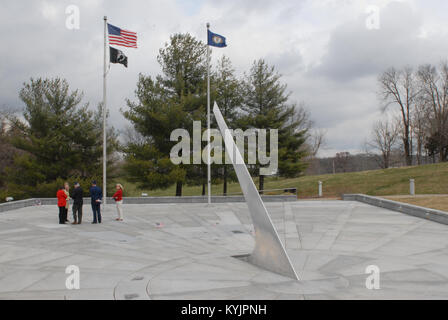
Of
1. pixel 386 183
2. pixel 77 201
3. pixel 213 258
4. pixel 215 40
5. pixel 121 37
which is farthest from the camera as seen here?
pixel 386 183

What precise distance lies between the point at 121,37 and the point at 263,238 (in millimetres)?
12545

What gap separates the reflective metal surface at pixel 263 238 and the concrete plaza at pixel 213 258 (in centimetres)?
21

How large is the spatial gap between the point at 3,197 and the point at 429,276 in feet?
91.3

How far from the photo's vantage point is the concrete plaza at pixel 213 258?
5301 mm

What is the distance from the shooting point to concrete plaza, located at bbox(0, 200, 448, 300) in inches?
209

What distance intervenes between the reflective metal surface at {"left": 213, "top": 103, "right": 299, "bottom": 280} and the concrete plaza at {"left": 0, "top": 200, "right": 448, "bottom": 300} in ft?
0.69

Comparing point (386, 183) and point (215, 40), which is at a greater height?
point (215, 40)

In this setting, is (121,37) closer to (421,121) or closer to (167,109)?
(167,109)

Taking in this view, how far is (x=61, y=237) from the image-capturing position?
32.0 feet

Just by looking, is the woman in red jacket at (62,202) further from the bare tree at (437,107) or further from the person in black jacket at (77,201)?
the bare tree at (437,107)

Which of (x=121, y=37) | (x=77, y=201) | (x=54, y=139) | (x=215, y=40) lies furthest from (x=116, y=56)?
(x=54, y=139)

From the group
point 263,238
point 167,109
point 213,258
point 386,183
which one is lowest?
point 213,258

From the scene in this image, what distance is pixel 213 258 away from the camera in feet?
24.2
